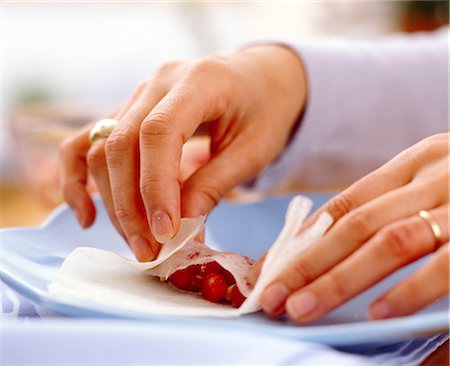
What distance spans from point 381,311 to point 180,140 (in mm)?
241

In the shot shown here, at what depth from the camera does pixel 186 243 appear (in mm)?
548

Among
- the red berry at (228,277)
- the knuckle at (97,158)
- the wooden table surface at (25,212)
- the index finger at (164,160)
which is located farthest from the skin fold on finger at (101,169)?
the wooden table surface at (25,212)

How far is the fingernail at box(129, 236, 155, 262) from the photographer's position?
582 mm

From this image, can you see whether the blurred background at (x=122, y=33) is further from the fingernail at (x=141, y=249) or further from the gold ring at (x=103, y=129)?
the fingernail at (x=141, y=249)

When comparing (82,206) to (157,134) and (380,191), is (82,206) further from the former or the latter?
(380,191)

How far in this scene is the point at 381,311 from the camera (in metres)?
0.42

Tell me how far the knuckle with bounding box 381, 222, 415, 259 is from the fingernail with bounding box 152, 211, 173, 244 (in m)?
0.17

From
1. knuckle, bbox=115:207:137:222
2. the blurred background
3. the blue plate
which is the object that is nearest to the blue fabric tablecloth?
the blue plate

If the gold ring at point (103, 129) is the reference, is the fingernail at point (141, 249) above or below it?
below

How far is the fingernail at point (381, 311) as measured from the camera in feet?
1.38

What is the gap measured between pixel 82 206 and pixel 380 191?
35 centimetres

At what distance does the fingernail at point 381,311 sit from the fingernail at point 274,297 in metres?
0.05

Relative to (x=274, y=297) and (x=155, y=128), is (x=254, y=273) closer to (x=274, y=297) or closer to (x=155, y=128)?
(x=274, y=297)

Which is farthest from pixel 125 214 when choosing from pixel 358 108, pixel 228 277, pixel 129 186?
pixel 358 108
